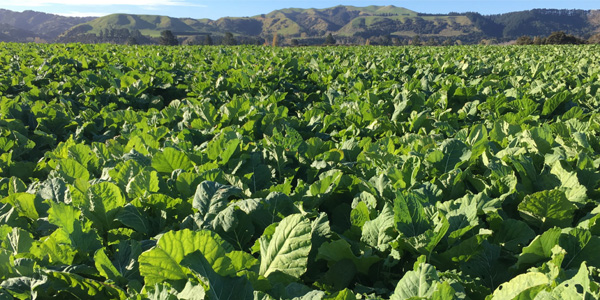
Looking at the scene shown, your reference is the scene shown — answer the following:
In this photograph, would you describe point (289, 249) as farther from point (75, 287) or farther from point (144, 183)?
point (144, 183)

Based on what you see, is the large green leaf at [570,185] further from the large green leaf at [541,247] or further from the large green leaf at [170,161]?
the large green leaf at [170,161]

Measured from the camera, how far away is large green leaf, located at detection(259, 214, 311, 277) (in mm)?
1474

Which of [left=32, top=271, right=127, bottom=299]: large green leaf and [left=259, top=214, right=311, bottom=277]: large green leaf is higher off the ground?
[left=259, top=214, right=311, bottom=277]: large green leaf

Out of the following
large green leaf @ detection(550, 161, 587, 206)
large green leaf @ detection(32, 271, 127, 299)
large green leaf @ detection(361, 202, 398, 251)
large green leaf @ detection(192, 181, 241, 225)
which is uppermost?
large green leaf @ detection(550, 161, 587, 206)

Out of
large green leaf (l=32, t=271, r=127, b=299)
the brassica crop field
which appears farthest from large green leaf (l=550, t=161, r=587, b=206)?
large green leaf (l=32, t=271, r=127, b=299)

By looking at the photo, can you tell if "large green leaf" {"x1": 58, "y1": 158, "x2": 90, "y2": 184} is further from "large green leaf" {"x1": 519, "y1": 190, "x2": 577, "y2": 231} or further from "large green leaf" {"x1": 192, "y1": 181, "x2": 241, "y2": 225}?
"large green leaf" {"x1": 519, "y1": 190, "x2": 577, "y2": 231}

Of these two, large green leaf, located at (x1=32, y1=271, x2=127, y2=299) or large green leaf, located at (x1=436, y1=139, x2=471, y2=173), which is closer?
large green leaf, located at (x1=32, y1=271, x2=127, y2=299)

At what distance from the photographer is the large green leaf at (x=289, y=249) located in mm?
1474

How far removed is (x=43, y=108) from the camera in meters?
5.54

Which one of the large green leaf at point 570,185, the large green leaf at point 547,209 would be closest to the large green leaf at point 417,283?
the large green leaf at point 547,209

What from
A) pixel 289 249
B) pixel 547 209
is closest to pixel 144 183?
pixel 289 249

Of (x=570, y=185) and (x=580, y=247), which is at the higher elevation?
(x=570, y=185)

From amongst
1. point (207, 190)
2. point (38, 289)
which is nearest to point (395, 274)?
point (207, 190)

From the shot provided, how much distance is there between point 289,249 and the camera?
150 cm
